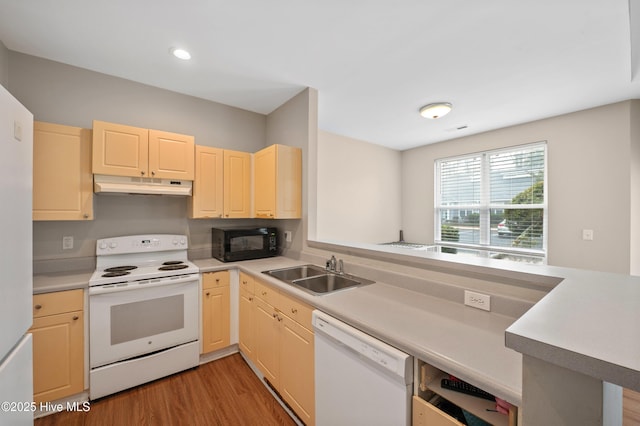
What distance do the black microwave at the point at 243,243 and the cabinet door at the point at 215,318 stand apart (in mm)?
350

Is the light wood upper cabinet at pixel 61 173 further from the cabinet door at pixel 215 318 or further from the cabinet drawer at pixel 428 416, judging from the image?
the cabinet drawer at pixel 428 416

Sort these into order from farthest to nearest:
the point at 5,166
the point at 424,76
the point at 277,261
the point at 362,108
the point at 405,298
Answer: the point at 362,108 < the point at 277,261 < the point at 424,76 < the point at 405,298 < the point at 5,166

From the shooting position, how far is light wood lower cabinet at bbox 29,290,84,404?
5.67ft

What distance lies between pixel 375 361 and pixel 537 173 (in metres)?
3.89

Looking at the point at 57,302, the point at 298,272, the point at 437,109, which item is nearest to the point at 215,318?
the point at 298,272

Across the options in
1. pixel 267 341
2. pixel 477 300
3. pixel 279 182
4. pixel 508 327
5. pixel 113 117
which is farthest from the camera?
pixel 279 182

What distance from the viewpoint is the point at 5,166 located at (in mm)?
→ 941

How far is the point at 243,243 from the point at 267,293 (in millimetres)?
882

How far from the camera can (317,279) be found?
225 centimetres

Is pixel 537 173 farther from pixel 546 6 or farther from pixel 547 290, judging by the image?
pixel 547 290

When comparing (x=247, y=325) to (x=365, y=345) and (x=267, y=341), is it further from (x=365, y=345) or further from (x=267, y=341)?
(x=365, y=345)

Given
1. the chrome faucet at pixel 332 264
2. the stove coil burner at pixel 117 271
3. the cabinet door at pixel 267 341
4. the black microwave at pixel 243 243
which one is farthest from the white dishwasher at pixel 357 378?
the stove coil burner at pixel 117 271

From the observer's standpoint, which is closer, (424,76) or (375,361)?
(375,361)

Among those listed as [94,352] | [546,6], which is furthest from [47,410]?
[546,6]
